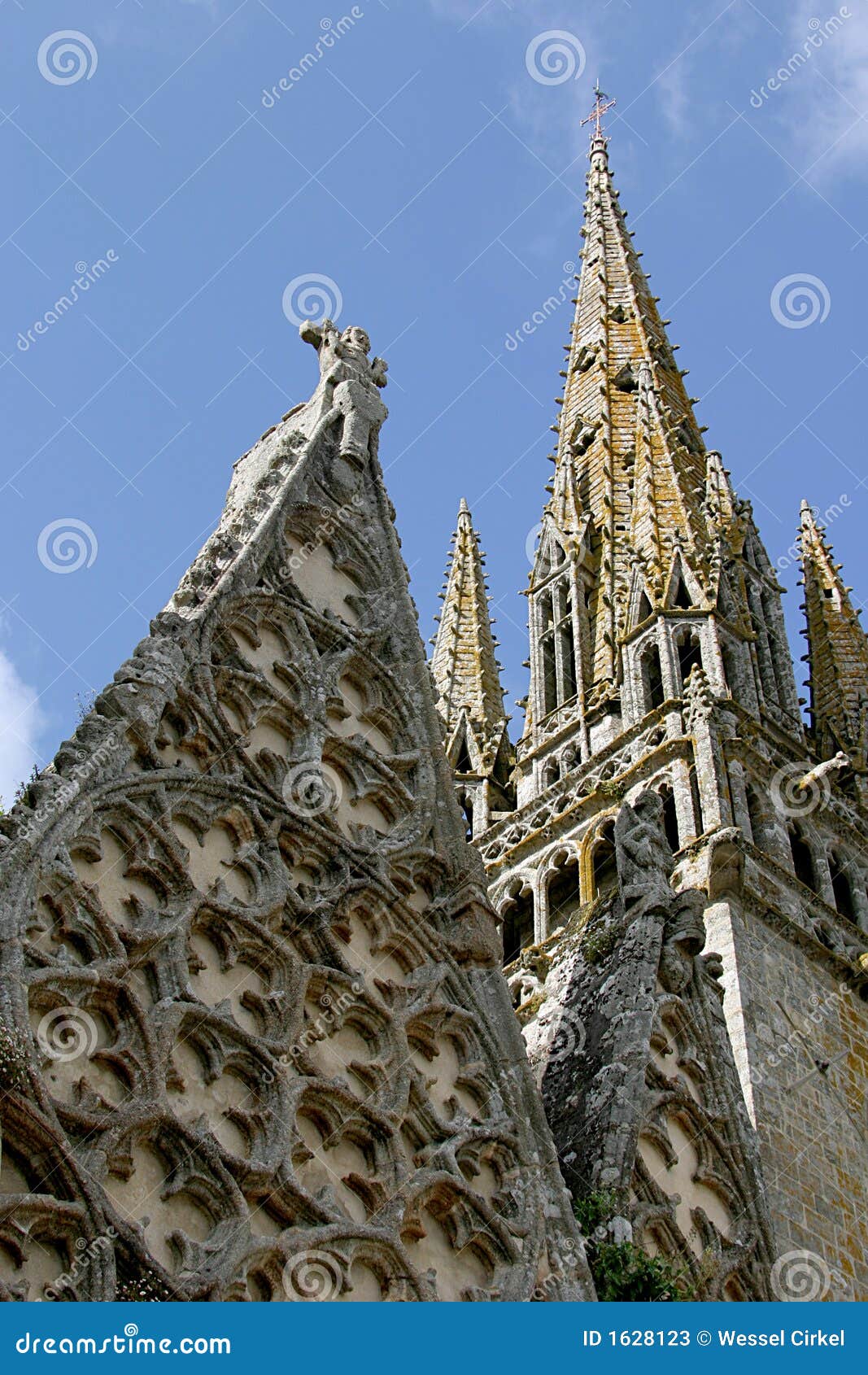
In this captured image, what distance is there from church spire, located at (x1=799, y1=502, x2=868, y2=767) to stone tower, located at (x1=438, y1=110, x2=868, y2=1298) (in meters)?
0.06

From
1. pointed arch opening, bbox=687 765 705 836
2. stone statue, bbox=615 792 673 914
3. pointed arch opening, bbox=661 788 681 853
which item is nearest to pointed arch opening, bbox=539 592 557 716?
pointed arch opening, bbox=661 788 681 853

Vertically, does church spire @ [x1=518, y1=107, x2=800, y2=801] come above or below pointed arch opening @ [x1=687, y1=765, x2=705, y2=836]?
above

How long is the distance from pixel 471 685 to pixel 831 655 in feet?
19.5

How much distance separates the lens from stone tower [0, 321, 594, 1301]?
23.8 ft

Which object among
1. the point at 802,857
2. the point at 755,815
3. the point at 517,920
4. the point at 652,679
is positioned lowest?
the point at 802,857

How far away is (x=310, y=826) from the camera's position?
31.4ft

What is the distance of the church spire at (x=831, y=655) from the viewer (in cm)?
2788

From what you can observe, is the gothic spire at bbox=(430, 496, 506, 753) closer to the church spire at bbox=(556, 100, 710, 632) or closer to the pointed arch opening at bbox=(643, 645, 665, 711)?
the church spire at bbox=(556, 100, 710, 632)

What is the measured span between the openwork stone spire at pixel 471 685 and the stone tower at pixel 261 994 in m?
15.9

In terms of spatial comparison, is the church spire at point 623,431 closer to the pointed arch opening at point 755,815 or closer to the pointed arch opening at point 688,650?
the pointed arch opening at point 688,650

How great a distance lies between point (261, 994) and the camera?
28.0 feet

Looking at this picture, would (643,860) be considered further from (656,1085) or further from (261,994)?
(261,994)

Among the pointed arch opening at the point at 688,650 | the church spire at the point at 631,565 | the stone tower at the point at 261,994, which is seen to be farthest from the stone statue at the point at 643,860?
the pointed arch opening at the point at 688,650

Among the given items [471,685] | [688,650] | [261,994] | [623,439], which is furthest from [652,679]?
[261,994]
